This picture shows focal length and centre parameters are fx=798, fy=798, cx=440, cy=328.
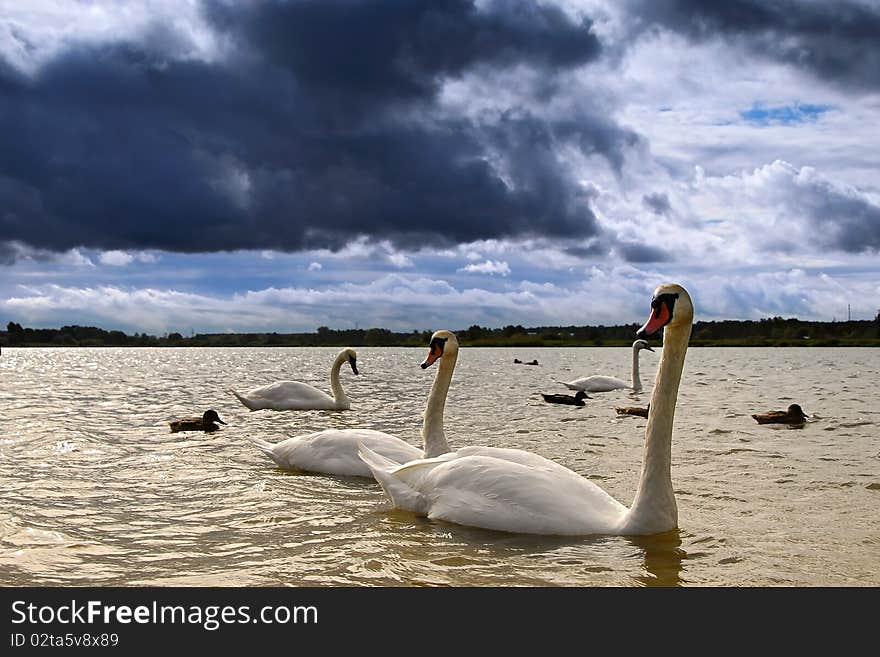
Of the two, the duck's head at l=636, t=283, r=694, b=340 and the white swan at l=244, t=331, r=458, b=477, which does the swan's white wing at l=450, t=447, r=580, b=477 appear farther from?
the duck's head at l=636, t=283, r=694, b=340

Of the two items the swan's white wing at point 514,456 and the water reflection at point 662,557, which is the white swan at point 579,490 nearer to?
the water reflection at point 662,557

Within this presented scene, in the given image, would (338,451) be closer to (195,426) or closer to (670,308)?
(670,308)

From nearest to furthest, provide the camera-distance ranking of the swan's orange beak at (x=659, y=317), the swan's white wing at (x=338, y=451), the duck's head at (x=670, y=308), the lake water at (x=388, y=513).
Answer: the lake water at (x=388, y=513), the swan's orange beak at (x=659, y=317), the duck's head at (x=670, y=308), the swan's white wing at (x=338, y=451)

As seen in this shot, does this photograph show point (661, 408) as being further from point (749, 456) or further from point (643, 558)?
point (749, 456)

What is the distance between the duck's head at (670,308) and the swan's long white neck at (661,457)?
82 millimetres

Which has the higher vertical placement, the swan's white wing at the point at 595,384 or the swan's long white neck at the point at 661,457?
the swan's long white neck at the point at 661,457

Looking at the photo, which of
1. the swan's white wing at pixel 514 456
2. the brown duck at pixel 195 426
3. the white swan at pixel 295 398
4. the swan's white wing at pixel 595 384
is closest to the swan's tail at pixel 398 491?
the swan's white wing at pixel 514 456

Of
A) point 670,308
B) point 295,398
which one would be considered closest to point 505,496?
point 670,308

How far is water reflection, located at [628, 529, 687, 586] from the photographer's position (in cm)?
577

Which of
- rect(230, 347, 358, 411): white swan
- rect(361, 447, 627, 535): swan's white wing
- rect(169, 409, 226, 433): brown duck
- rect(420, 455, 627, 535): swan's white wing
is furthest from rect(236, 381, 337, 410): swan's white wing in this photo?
rect(420, 455, 627, 535): swan's white wing

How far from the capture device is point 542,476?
23.1 feet

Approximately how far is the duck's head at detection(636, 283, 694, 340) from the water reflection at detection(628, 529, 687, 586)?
1.75m

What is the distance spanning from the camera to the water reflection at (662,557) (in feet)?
18.9
